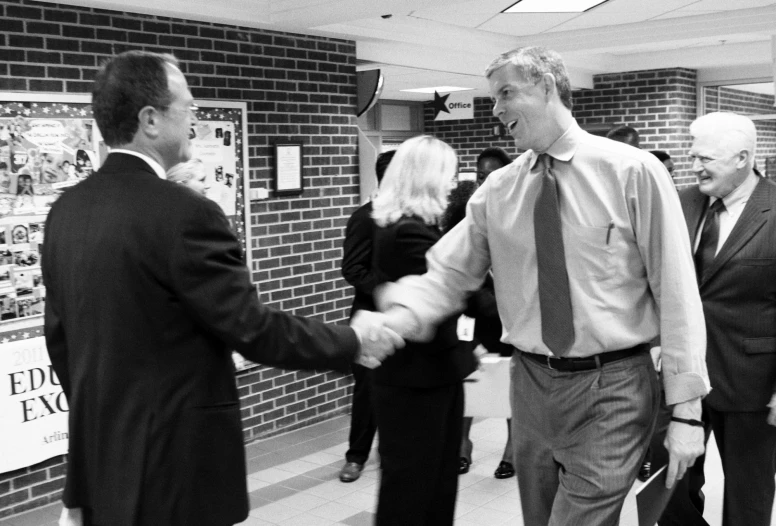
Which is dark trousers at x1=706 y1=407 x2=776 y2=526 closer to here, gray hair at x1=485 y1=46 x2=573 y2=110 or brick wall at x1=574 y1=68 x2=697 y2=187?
gray hair at x1=485 y1=46 x2=573 y2=110

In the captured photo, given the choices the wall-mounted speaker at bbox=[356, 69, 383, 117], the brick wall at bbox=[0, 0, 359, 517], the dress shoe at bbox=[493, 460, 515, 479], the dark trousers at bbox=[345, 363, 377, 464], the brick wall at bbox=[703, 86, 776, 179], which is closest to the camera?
the brick wall at bbox=[0, 0, 359, 517]

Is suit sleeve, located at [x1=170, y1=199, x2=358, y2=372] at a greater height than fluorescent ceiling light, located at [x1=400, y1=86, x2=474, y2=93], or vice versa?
fluorescent ceiling light, located at [x1=400, y1=86, x2=474, y2=93]

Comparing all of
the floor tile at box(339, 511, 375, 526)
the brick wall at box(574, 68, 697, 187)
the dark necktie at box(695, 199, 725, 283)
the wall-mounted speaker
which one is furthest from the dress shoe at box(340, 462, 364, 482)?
the brick wall at box(574, 68, 697, 187)

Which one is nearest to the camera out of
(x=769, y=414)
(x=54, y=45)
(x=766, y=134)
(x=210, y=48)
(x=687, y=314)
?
(x=687, y=314)

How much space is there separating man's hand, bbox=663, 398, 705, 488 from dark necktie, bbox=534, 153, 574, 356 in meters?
0.36

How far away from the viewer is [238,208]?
6.12 metres

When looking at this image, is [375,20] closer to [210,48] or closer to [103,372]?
[210,48]

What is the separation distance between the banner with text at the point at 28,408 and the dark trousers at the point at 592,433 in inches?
123

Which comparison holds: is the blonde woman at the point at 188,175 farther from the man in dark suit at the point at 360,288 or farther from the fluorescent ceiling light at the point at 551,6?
the fluorescent ceiling light at the point at 551,6

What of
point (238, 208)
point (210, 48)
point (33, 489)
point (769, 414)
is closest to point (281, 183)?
point (238, 208)

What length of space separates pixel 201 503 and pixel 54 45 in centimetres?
365

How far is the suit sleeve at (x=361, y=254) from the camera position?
15.1 ft

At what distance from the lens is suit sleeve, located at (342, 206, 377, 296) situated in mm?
4613

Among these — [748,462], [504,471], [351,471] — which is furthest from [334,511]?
[748,462]
